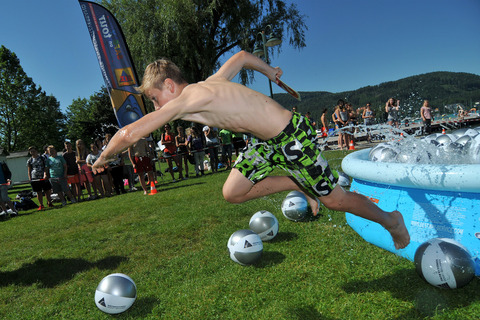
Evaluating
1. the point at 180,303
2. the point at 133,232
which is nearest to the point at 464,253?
the point at 180,303

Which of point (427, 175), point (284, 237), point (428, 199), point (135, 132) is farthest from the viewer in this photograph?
point (284, 237)

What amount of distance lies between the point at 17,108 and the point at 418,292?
163 feet

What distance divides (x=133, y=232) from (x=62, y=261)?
4.14 ft

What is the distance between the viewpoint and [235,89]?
2520mm

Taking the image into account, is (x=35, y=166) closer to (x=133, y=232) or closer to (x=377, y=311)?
(x=133, y=232)

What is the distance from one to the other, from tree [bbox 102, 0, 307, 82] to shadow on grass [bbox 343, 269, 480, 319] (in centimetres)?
2027

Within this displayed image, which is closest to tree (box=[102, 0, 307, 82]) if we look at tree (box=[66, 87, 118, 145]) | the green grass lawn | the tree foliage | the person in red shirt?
the person in red shirt

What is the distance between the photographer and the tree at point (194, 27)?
20078 mm

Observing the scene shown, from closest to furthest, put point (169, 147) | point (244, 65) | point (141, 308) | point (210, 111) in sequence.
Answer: point (210, 111) → point (141, 308) → point (244, 65) → point (169, 147)

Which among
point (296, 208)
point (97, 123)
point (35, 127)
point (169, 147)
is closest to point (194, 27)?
point (169, 147)

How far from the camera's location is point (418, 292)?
2684 millimetres

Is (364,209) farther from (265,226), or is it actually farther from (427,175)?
(265,226)

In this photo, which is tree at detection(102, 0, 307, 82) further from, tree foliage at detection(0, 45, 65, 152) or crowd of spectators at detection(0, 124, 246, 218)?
tree foliage at detection(0, 45, 65, 152)

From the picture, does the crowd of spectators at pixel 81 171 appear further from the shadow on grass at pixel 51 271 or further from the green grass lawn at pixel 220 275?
the shadow on grass at pixel 51 271
